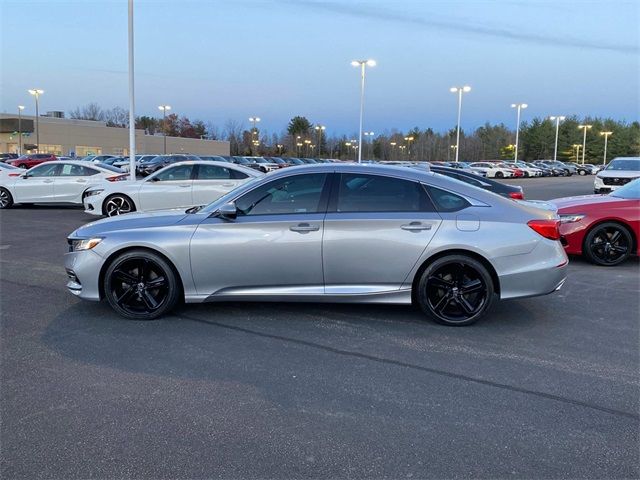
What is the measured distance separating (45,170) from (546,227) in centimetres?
1558

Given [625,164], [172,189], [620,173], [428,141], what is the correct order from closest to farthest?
1. [172,189]
2. [620,173]
3. [625,164]
4. [428,141]

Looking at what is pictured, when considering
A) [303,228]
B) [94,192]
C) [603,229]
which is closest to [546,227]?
[303,228]

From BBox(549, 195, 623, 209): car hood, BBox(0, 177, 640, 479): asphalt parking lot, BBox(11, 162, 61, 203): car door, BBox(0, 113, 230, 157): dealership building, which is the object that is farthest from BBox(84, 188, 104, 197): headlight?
BBox(0, 113, 230, 157): dealership building

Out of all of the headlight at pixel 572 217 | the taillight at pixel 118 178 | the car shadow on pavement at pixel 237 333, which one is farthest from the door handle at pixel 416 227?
the taillight at pixel 118 178

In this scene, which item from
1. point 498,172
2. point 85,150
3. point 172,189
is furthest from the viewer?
point 85,150

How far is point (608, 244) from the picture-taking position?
8797 millimetres

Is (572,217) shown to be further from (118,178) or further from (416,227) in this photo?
(118,178)

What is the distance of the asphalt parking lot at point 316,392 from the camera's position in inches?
121

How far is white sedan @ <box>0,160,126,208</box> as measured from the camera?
54.4 feet

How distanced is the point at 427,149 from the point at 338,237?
131 metres

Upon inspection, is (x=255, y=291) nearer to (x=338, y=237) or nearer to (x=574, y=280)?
(x=338, y=237)

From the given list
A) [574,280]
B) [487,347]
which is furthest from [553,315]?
[574,280]

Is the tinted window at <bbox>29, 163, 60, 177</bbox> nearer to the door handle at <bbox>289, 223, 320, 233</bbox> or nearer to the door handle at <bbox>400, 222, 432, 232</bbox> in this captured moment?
the door handle at <bbox>289, 223, 320, 233</bbox>

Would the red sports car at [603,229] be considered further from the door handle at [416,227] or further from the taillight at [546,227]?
the door handle at [416,227]
